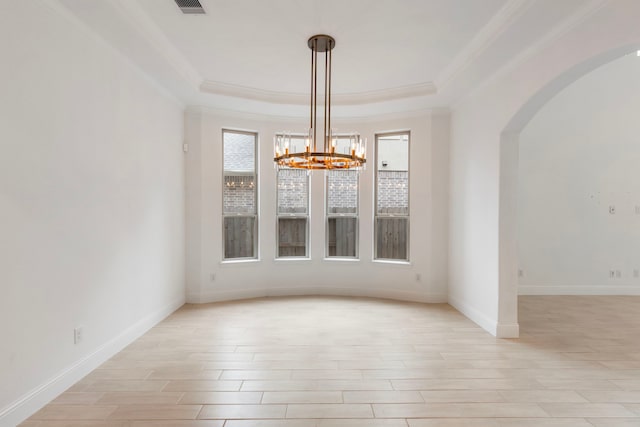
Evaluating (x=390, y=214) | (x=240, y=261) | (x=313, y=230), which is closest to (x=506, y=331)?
(x=390, y=214)

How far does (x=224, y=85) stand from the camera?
16.7 ft

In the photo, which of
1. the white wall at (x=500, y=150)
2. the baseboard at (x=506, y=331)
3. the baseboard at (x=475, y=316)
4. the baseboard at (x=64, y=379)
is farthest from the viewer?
the baseboard at (x=475, y=316)

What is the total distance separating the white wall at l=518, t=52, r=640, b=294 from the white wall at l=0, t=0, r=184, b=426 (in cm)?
573

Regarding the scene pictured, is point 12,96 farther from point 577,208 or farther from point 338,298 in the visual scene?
point 577,208

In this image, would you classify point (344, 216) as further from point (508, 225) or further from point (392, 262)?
point (508, 225)

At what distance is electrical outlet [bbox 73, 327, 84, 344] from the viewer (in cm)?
310

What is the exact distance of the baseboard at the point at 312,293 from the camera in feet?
18.9

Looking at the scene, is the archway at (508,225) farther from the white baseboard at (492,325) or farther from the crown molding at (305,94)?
the crown molding at (305,94)

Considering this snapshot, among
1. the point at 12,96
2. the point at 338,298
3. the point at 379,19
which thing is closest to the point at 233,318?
the point at 338,298

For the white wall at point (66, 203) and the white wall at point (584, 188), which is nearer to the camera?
the white wall at point (66, 203)

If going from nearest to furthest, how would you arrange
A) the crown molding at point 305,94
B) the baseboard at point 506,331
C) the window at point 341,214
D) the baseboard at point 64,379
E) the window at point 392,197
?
the baseboard at point 64,379
the baseboard at point 506,331
the crown molding at point 305,94
the window at point 392,197
the window at point 341,214

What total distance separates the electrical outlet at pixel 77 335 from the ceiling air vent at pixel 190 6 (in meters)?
2.74

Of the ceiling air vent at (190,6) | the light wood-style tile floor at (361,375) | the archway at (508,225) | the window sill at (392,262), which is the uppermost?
the ceiling air vent at (190,6)

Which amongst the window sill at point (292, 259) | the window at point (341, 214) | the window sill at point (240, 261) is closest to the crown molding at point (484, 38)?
the window at point (341, 214)
